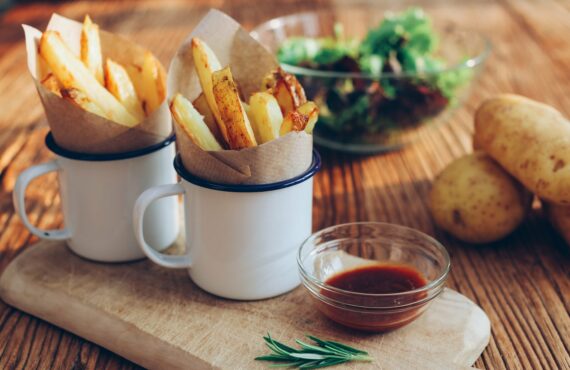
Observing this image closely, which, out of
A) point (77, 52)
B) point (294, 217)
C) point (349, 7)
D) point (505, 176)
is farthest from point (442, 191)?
point (349, 7)

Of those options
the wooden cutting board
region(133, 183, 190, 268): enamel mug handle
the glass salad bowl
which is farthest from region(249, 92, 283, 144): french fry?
the glass salad bowl

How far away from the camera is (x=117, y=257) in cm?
116

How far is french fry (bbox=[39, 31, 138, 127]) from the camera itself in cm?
103

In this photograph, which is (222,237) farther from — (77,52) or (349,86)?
(349,86)

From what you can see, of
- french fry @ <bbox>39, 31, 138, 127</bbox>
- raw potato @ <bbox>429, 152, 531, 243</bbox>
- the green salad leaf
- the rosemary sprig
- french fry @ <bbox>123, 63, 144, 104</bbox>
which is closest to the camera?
the rosemary sprig

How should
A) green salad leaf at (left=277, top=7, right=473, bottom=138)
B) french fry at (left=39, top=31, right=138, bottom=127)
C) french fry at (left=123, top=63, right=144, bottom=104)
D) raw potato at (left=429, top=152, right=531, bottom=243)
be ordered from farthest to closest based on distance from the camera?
green salad leaf at (left=277, top=7, right=473, bottom=138), raw potato at (left=429, top=152, right=531, bottom=243), french fry at (left=123, top=63, right=144, bottom=104), french fry at (left=39, top=31, right=138, bottom=127)

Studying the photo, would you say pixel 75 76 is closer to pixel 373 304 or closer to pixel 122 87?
pixel 122 87

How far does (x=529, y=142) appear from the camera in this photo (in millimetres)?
1233

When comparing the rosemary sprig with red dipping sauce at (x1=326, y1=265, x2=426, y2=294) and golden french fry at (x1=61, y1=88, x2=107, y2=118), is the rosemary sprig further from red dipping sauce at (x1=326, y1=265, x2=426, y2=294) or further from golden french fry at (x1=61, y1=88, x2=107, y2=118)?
golden french fry at (x1=61, y1=88, x2=107, y2=118)

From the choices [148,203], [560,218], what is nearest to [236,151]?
[148,203]

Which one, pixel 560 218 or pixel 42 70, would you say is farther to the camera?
pixel 560 218

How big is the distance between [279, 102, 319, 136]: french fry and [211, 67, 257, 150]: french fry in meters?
0.05

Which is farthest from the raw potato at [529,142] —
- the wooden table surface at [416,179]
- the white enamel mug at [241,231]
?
the white enamel mug at [241,231]

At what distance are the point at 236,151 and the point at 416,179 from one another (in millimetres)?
712
